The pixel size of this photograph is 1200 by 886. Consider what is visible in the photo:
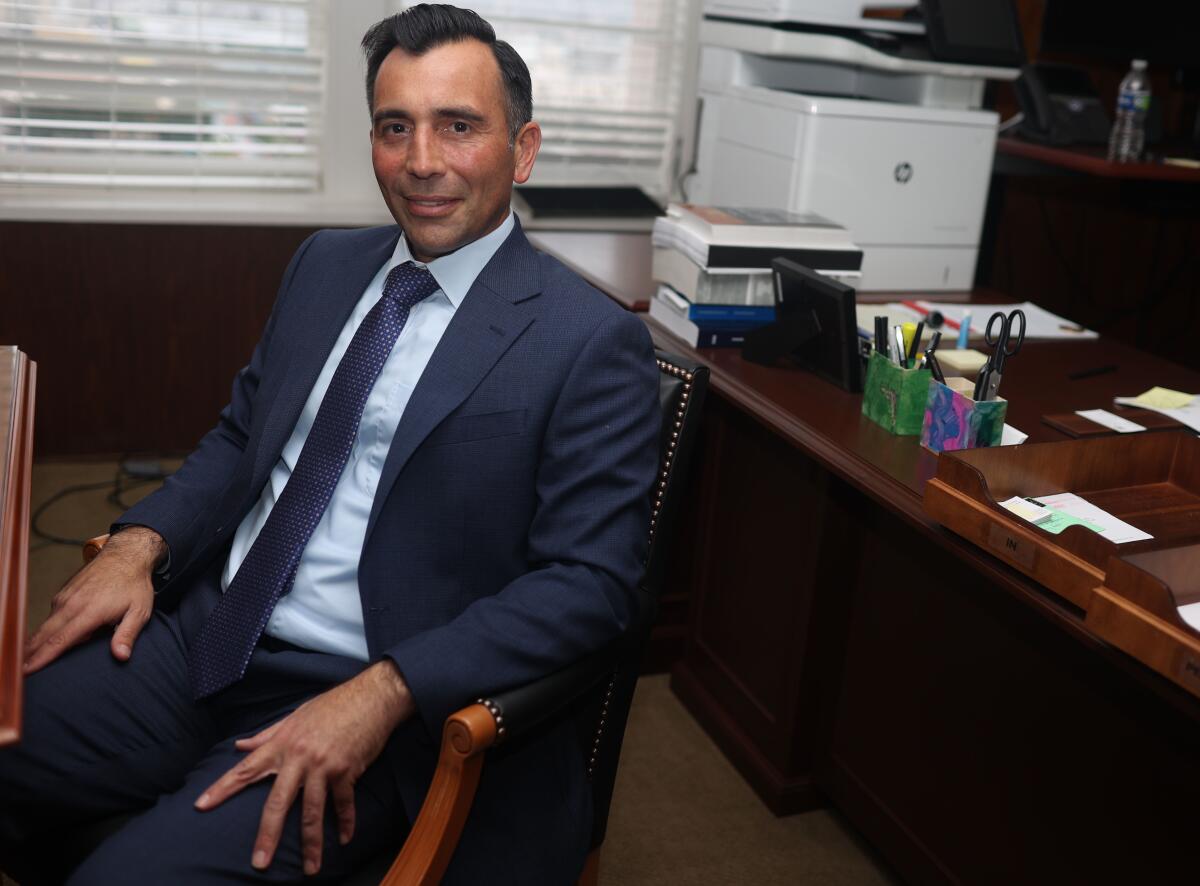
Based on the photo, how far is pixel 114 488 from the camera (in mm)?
3182

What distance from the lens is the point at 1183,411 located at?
1.76 meters

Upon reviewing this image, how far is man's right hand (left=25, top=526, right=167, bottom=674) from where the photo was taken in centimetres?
130

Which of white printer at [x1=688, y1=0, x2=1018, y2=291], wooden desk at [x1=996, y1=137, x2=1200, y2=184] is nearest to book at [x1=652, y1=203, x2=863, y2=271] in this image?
white printer at [x1=688, y1=0, x2=1018, y2=291]

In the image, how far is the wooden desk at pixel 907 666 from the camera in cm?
146

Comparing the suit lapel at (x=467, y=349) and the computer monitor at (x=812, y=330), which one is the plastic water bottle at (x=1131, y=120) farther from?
the suit lapel at (x=467, y=349)

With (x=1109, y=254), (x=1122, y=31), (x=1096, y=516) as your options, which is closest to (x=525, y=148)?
(x=1096, y=516)

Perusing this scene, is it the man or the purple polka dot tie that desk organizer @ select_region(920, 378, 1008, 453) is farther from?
the purple polka dot tie

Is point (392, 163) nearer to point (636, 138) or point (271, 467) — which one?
point (271, 467)

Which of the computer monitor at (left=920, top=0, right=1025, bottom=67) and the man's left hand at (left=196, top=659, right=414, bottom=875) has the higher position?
the computer monitor at (left=920, top=0, right=1025, bottom=67)

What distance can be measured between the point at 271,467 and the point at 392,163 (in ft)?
1.27

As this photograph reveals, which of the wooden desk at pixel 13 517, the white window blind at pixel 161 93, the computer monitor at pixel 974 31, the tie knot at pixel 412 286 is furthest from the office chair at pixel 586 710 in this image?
the white window blind at pixel 161 93

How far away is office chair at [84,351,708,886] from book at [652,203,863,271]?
22.4 inches

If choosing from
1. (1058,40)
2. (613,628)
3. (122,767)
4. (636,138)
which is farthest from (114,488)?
(1058,40)

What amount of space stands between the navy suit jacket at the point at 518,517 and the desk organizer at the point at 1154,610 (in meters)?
0.48
